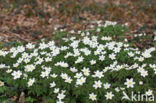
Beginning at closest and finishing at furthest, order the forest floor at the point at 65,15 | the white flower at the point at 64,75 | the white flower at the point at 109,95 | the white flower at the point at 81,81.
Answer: the white flower at the point at 109,95
the white flower at the point at 81,81
the white flower at the point at 64,75
the forest floor at the point at 65,15

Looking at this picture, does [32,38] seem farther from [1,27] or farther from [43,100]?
[43,100]

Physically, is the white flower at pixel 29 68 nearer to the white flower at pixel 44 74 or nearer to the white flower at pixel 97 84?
the white flower at pixel 44 74

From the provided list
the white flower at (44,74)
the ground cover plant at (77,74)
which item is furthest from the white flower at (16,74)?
the white flower at (44,74)

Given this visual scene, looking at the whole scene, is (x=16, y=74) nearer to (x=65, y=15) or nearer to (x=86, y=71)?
(x=86, y=71)

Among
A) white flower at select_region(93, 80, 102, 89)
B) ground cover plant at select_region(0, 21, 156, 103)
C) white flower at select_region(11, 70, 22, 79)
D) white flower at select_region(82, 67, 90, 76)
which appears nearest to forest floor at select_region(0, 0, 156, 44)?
ground cover plant at select_region(0, 21, 156, 103)

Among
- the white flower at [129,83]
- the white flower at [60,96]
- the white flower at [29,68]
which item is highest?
the white flower at [29,68]

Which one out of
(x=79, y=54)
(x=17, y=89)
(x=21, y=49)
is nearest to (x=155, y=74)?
(x=79, y=54)

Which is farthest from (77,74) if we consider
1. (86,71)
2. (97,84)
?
(97,84)

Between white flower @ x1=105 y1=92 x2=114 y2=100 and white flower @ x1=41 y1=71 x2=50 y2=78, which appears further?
white flower @ x1=41 y1=71 x2=50 y2=78

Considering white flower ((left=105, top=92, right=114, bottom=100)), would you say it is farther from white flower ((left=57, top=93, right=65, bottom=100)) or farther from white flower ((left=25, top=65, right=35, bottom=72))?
white flower ((left=25, top=65, right=35, bottom=72))
